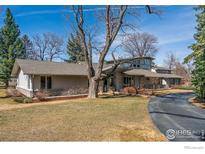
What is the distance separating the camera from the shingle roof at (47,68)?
13495 millimetres

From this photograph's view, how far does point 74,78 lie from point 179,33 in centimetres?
1153

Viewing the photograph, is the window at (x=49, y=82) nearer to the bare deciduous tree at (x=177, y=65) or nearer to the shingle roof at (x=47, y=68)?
the shingle roof at (x=47, y=68)

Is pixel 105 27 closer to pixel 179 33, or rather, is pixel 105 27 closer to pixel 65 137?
pixel 179 33

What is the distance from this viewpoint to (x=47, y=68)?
48.4 feet

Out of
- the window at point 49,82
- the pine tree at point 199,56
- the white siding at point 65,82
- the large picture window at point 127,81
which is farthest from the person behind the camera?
the large picture window at point 127,81

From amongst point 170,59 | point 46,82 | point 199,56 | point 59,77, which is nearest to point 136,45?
point 170,59

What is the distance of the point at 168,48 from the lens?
6.46 metres

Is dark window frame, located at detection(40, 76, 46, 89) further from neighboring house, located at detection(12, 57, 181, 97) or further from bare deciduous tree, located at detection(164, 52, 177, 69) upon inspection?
bare deciduous tree, located at detection(164, 52, 177, 69)

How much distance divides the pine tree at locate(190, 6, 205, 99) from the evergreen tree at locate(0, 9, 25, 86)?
687 centimetres

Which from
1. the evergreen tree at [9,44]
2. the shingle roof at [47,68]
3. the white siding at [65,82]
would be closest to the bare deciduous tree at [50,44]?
the evergreen tree at [9,44]

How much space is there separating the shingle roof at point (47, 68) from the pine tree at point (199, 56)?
30.3ft

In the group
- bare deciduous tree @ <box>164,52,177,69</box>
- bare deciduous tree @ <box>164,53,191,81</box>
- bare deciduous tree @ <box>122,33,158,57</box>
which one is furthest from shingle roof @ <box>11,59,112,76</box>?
bare deciduous tree @ <box>164,52,177,69</box>

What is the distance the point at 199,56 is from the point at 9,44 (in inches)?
392
